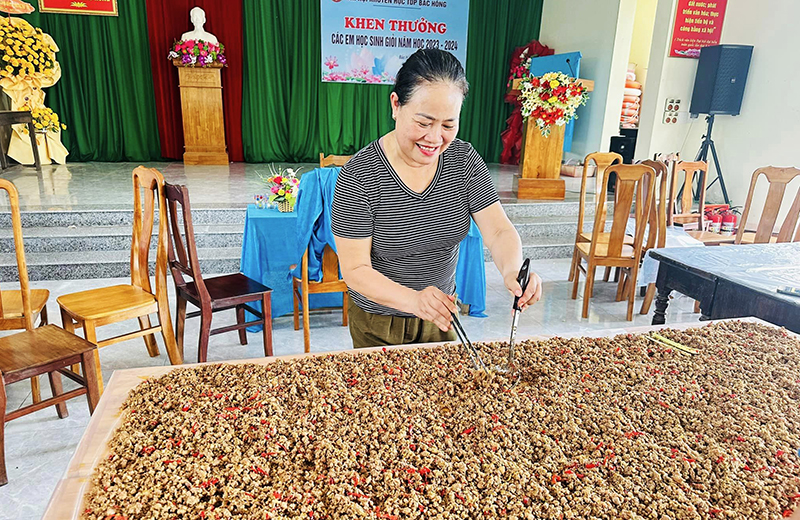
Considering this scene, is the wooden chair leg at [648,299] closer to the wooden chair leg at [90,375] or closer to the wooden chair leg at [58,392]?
the wooden chair leg at [90,375]

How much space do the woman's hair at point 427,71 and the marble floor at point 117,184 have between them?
3583 millimetres

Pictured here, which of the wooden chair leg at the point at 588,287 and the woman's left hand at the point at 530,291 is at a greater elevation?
the woman's left hand at the point at 530,291

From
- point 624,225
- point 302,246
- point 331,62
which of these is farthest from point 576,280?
point 331,62

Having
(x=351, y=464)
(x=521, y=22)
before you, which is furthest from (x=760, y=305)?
(x=521, y=22)

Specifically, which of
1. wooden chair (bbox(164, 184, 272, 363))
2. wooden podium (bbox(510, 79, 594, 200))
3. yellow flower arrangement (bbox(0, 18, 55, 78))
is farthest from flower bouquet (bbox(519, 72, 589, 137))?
yellow flower arrangement (bbox(0, 18, 55, 78))

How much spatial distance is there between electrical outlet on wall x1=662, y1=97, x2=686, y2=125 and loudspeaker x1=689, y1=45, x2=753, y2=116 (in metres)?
0.33

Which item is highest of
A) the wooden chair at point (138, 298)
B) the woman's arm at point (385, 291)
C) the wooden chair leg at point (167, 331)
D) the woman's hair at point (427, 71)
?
the woman's hair at point (427, 71)

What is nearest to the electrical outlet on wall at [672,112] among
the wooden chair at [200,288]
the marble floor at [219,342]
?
the marble floor at [219,342]

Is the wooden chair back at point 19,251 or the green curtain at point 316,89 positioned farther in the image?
the green curtain at point 316,89

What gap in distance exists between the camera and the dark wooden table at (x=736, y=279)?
1.82 m

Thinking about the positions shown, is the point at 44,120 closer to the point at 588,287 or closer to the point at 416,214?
the point at 588,287

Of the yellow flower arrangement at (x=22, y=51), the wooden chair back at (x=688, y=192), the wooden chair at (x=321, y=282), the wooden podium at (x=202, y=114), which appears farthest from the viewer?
the wooden podium at (x=202, y=114)

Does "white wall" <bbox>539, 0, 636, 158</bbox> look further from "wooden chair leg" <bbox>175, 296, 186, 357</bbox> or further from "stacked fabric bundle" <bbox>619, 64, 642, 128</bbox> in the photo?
"wooden chair leg" <bbox>175, 296, 186, 357</bbox>

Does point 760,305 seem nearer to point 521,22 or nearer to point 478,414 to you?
point 478,414
